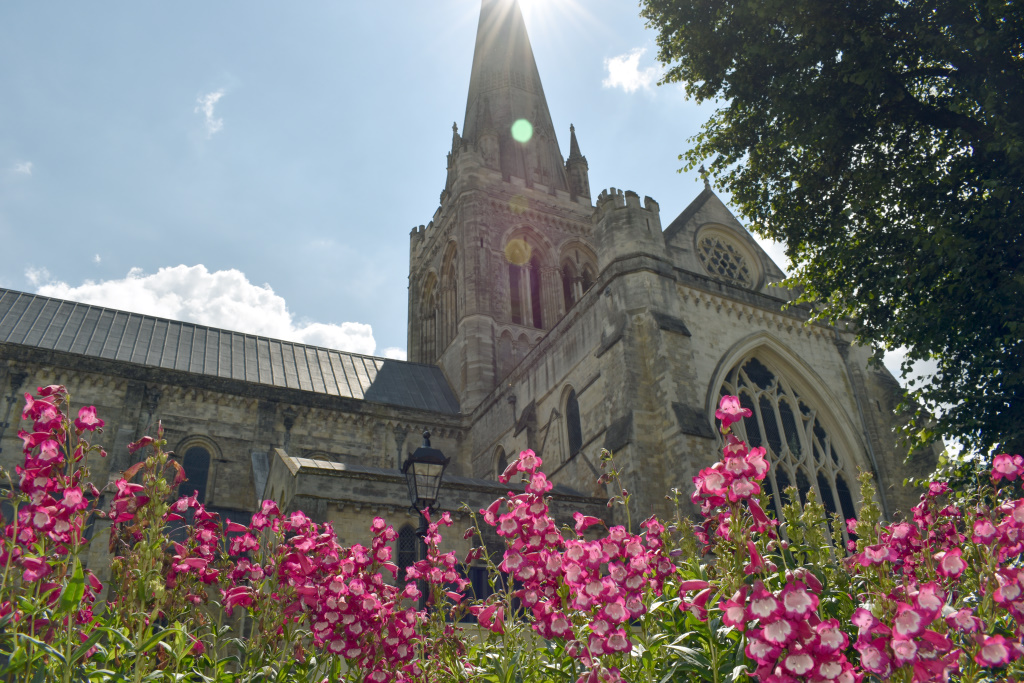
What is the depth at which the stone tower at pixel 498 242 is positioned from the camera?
2919 cm

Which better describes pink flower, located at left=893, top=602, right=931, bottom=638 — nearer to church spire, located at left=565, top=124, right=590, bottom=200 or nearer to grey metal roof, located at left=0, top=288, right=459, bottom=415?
grey metal roof, located at left=0, top=288, right=459, bottom=415

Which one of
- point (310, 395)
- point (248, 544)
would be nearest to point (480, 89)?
point (310, 395)

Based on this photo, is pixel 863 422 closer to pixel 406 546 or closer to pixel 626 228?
pixel 626 228

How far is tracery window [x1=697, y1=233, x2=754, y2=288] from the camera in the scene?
2106 centimetres

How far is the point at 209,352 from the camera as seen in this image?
26281 mm

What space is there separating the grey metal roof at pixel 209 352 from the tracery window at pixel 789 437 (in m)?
11.5

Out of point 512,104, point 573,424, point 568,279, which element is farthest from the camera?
point 512,104

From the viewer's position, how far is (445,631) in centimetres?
531

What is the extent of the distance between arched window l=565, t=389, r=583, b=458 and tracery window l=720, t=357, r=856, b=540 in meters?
3.68

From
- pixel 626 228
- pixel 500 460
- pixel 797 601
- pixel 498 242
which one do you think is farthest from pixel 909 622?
pixel 498 242

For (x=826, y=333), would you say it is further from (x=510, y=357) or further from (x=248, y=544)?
(x=248, y=544)

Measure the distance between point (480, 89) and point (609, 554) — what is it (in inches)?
1462

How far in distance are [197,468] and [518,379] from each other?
10010 millimetres

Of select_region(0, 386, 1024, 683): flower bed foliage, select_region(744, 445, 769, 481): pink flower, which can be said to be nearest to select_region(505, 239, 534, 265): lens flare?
select_region(0, 386, 1024, 683): flower bed foliage
